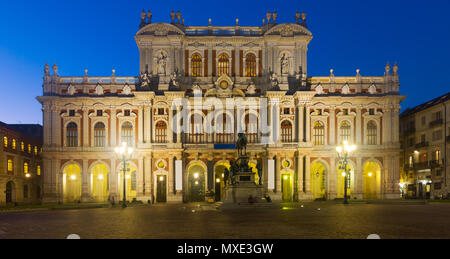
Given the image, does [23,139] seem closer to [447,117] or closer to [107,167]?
[107,167]

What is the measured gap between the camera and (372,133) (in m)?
61.9

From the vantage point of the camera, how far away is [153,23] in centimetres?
6159

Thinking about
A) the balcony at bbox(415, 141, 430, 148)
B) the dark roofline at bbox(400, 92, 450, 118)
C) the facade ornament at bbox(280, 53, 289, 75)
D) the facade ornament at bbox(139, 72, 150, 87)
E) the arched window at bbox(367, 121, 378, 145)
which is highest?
the facade ornament at bbox(280, 53, 289, 75)

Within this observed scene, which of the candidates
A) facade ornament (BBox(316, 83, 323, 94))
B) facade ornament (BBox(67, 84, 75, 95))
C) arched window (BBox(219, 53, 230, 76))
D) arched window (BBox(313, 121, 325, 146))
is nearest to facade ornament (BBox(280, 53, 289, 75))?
facade ornament (BBox(316, 83, 323, 94))

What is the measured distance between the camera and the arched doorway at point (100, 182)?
6248 centimetres

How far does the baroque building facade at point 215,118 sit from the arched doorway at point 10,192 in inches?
289

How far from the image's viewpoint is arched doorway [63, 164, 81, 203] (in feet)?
201

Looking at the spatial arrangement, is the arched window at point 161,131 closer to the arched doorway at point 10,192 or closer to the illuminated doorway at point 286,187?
the illuminated doorway at point 286,187

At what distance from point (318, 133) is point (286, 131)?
458cm

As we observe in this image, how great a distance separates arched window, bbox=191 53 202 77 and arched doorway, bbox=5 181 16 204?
29.7 metres

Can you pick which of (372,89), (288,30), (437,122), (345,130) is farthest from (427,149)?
(288,30)

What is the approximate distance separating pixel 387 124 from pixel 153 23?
34.5 meters

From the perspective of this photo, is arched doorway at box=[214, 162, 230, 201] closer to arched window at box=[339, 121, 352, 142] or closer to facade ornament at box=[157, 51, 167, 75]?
facade ornament at box=[157, 51, 167, 75]
